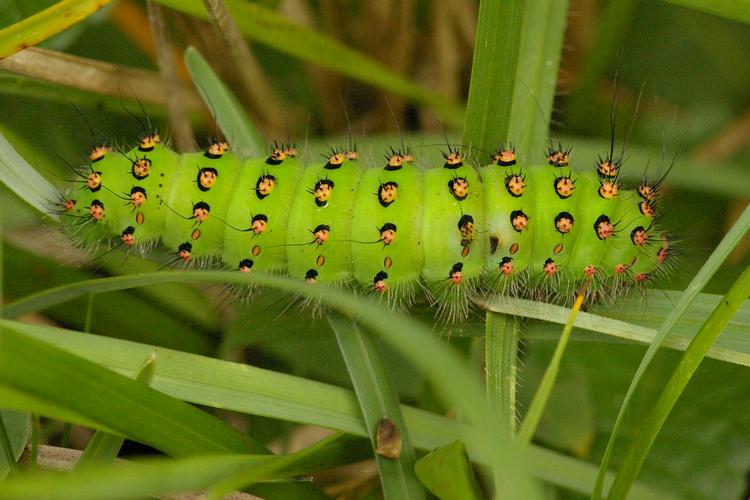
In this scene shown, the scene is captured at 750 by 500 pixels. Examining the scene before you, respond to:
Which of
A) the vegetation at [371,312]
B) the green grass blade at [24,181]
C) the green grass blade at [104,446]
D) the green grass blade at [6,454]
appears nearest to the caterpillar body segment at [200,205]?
the vegetation at [371,312]

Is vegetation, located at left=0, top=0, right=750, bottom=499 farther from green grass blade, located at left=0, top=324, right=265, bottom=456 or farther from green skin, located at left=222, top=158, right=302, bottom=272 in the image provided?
green skin, located at left=222, top=158, right=302, bottom=272

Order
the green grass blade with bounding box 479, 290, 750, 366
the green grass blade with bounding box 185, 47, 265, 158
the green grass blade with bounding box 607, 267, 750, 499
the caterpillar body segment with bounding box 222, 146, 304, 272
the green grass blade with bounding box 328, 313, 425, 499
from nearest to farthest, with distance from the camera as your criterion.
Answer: the green grass blade with bounding box 607, 267, 750, 499 → the green grass blade with bounding box 328, 313, 425, 499 → the green grass blade with bounding box 479, 290, 750, 366 → the caterpillar body segment with bounding box 222, 146, 304, 272 → the green grass blade with bounding box 185, 47, 265, 158

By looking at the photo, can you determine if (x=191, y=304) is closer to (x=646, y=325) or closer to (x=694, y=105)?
(x=646, y=325)

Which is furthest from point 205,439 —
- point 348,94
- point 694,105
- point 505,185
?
point 694,105

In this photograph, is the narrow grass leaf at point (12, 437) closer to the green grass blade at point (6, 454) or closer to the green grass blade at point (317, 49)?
the green grass blade at point (6, 454)

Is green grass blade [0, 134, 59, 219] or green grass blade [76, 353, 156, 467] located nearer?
green grass blade [76, 353, 156, 467]

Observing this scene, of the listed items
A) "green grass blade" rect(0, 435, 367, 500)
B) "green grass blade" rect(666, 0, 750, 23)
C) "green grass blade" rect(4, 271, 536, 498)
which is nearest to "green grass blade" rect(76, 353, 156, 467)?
"green grass blade" rect(0, 435, 367, 500)

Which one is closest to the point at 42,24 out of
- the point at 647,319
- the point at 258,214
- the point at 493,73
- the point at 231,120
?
the point at 231,120
